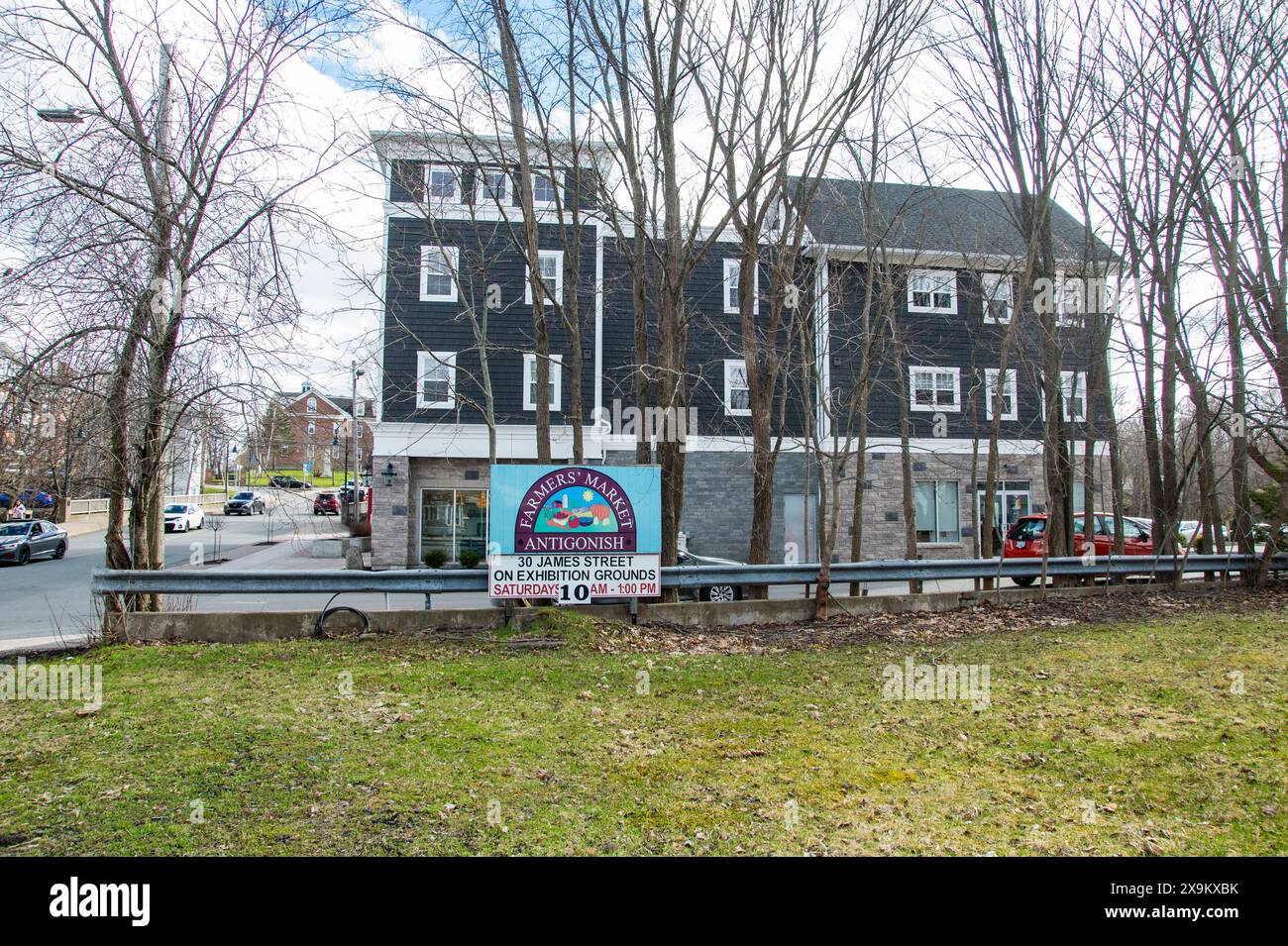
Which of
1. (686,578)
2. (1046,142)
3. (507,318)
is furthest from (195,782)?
(507,318)

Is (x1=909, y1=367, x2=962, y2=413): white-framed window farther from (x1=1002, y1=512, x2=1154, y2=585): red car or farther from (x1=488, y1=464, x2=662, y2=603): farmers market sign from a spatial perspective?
(x1=488, y1=464, x2=662, y2=603): farmers market sign

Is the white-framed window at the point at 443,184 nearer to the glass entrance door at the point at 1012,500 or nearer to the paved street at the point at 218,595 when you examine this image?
the paved street at the point at 218,595

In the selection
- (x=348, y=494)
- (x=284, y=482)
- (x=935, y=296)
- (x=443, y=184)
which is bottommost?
(x=348, y=494)

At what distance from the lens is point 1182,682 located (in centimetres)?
736

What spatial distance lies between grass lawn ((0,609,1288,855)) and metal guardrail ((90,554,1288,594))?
94 cm

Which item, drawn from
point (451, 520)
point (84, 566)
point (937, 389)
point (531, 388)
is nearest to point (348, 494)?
point (84, 566)

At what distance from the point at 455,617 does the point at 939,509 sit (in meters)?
19.1

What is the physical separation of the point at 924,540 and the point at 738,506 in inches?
253

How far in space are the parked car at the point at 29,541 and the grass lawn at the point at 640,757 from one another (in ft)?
74.9

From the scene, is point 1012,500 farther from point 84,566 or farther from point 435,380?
point 84,566

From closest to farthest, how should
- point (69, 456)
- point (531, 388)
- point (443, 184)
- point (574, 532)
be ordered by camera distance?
point (69, 456) → point (574, 532) → point (443, 184) → point (531, 388)

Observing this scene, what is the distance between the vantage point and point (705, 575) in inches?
441

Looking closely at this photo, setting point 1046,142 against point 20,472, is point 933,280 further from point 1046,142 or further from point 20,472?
point 20,472

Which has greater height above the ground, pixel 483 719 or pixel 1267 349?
pixel 1267 349
